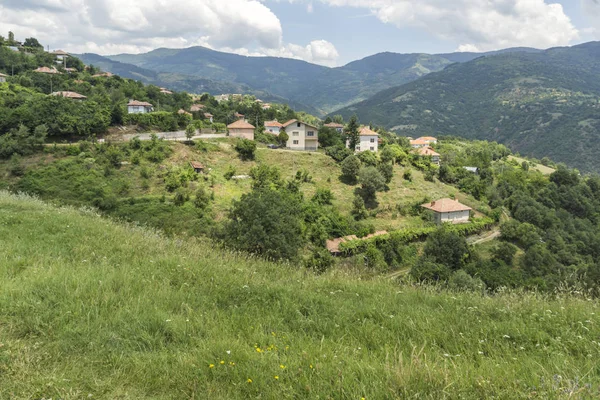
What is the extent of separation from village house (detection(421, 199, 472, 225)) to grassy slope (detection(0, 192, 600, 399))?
33.3m

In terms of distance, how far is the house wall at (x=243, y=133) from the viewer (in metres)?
47.7

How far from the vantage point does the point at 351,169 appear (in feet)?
132

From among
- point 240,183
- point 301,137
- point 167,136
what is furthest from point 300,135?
point 167,136

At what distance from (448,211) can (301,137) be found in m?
23.3

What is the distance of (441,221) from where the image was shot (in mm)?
36156

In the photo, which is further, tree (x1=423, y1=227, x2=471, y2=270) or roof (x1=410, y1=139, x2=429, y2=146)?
roof (x1=410, y1=139, x2=429, y2=146)

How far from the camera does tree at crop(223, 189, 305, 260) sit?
19.9 metres

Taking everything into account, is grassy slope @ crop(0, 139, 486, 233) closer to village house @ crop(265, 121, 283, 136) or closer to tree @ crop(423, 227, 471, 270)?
tree @ crop(423, 227, 471, 270)

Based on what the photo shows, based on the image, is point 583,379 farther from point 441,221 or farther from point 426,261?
point 441,221

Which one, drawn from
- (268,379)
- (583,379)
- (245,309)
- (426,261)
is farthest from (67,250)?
(426,261)

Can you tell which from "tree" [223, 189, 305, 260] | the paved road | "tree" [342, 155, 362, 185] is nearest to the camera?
"tree" [223, 189, 305, 260]

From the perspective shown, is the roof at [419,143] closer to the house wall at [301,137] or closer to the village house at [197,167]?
the house wall at [301,137]

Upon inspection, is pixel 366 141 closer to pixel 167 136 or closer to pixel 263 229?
pixel 167 136

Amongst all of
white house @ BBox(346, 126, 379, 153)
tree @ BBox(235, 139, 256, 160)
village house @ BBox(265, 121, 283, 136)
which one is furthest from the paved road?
white house @ BBox(346, 126, 379, 153)
